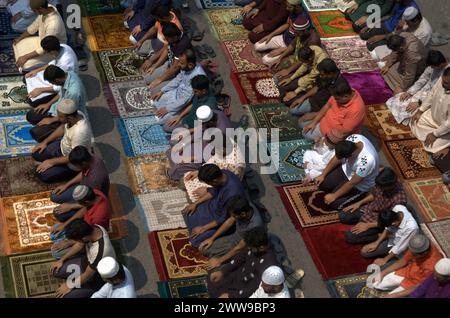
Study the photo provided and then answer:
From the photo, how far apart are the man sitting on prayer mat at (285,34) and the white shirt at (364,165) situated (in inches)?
92.3

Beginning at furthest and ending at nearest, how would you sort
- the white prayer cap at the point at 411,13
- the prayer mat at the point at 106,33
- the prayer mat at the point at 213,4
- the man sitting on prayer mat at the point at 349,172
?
the prayer mat at the point at 213,4
the prayer mat at the point at 106,33
the white prayer cap at the point at 411,13
the man sitting on prayer mat at the point at 349,172

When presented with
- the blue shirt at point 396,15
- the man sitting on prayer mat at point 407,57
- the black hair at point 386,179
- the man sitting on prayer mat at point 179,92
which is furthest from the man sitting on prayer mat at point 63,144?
the blue shirt at point 396,15

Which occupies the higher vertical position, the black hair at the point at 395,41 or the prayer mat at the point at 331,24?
the black hair at the point at 395,41

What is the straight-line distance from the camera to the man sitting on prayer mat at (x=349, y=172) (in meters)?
12.1

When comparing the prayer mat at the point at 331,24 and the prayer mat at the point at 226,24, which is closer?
the prayer mat at the point at 226,24

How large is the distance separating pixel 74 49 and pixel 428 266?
21.6 ft

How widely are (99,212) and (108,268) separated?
119 cm

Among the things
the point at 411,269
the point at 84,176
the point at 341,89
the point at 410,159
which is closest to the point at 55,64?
the point at 84,176

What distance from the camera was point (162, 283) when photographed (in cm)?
1159

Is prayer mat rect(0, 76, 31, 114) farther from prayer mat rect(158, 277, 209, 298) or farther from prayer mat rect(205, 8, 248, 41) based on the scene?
prayer mat rect(158, 277, 209, 298)

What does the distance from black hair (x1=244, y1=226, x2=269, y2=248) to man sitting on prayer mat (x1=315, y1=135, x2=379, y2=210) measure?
1764mm

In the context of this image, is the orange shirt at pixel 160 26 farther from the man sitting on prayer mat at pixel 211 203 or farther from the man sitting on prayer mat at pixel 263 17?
the man sitting on prayer mat at pixel 211 203

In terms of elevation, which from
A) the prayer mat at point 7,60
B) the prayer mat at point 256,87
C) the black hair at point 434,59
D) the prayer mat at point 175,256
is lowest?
the prayer mat at point 175,256

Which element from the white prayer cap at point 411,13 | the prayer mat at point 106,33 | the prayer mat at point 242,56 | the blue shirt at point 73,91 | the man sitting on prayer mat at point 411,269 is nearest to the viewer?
the man sitting on prayer mat at point 411,269
